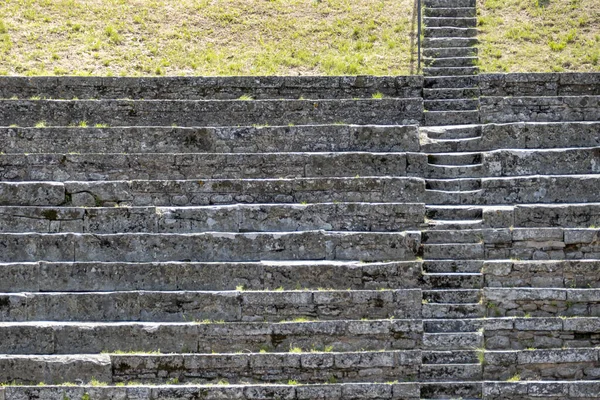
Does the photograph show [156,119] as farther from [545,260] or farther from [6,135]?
[545,260]

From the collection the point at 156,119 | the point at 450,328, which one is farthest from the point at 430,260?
the point at 156,119

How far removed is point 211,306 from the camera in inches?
575

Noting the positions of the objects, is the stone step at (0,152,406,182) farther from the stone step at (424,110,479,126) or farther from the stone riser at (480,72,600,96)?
the stone riser at (480,72,600,96)

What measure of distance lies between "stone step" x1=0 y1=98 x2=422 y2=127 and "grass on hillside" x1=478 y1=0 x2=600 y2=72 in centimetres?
264

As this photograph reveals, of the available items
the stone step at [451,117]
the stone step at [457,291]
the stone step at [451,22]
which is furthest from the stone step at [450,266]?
the stone step at [451,22]

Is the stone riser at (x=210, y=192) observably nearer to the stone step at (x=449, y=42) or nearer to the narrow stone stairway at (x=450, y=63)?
the narrow stone stairway at (x=450, y=63)

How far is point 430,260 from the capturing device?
15.1 metres

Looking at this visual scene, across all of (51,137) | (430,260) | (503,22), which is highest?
(503,22)

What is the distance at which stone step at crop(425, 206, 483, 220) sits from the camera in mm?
15883

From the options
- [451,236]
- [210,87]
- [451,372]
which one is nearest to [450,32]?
[210,87]

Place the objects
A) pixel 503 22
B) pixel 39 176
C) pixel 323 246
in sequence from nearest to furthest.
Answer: pixel 323 246 < pixel 39 176 < pixel 503 22

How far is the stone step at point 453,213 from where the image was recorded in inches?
625

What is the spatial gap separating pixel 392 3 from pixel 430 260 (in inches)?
370

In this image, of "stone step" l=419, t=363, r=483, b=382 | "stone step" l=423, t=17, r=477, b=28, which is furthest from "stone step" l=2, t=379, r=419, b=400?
"stone step" l=423, t=17, r=477, b=28
